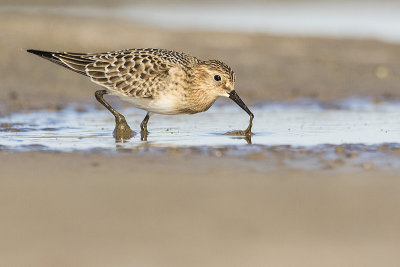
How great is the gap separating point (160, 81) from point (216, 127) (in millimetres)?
1376

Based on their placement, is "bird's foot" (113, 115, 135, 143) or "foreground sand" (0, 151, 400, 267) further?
"bird's foot" (113, 115, 135, 143)

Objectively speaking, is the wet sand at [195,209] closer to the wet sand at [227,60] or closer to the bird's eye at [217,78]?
the bird's eye at [217,78]

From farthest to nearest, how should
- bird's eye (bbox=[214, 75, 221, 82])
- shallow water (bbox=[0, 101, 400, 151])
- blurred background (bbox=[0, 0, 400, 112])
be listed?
blurred background (bbox=[0, 0, 400, 112])
bird's eye (bbox=[214, 75, 221, 82])
shallow water (bbox=[0, 101, 400, 151])

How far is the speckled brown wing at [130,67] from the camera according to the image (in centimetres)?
1391

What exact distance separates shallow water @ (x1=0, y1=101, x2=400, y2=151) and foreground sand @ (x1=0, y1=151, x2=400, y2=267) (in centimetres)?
177

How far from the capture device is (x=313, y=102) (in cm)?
1811

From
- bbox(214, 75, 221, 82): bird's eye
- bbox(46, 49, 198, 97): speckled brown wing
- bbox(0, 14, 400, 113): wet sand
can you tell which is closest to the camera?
bbox(46, 49, 198, 97): speckled brown wing

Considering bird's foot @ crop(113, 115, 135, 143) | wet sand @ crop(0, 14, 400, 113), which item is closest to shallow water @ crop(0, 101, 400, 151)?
bird's foot @ crop(113, 115, 135, 143)

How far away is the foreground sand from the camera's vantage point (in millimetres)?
7039

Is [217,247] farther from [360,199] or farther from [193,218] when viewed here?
[360,199]

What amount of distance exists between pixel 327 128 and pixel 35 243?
789 centimetres

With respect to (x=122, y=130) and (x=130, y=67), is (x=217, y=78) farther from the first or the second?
(x=122, y=130)

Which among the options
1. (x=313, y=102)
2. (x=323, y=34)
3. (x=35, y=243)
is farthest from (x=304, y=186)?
(x=323, y=34)

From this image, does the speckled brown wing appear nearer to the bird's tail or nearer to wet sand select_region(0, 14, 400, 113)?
the bird's tail
